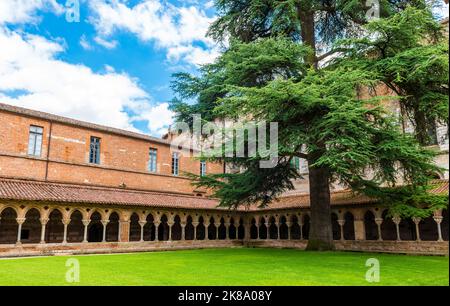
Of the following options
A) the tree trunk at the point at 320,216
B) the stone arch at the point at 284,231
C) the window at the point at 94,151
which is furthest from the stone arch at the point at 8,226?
the stone arch at the point at 284,231

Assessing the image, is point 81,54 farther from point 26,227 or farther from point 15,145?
point 26,227

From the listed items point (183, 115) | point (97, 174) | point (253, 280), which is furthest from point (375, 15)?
point (97, 174)

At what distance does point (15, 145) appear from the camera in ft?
64.7

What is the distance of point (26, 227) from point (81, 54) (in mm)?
8989

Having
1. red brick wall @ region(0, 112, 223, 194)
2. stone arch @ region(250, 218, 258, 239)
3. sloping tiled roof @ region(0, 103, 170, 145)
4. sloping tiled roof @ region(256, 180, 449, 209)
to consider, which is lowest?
stone arch @ region(250, 218, 258, 239)

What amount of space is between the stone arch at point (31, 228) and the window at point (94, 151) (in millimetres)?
4673

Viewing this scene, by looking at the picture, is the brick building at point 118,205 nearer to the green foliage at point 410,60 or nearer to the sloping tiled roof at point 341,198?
the sloping tiled roof at point 341,198

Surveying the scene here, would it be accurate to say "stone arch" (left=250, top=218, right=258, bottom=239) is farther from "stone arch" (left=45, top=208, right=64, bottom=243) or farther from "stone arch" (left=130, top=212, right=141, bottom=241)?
"stone arch" (left=45, top=208, right=64, bottom=243)

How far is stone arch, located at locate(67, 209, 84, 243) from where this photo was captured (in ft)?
66.7

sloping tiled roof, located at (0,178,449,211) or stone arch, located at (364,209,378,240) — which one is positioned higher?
sloping tiled roof, located at (0,178,449,211)

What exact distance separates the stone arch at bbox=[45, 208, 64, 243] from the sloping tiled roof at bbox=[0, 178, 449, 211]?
1524 millimetres

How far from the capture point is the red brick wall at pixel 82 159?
19.6 meters

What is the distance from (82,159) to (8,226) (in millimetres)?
5354

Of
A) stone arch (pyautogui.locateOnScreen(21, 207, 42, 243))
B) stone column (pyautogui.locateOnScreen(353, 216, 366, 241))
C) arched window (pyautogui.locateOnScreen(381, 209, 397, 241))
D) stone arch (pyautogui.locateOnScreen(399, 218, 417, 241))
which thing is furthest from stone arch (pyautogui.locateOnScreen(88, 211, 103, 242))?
stone arch (pyautogui.locateOnScreen(399, 218, 417, 241))
